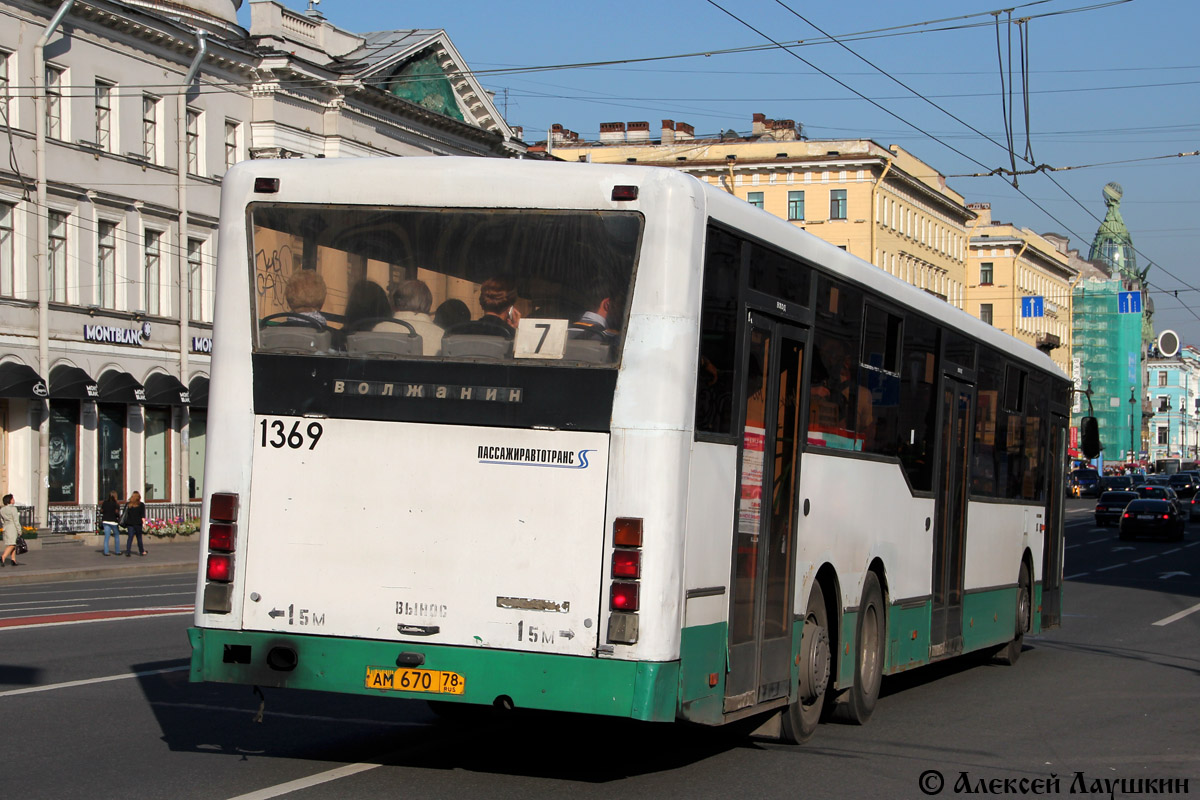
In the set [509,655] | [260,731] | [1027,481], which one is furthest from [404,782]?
[1027,481]

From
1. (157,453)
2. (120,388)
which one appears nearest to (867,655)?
(120,388)

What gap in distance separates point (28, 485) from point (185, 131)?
35.9ft

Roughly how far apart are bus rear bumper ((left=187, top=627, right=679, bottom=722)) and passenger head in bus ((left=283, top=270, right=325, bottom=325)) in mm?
1619

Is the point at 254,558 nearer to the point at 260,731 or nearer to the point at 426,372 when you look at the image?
the point at 426,372

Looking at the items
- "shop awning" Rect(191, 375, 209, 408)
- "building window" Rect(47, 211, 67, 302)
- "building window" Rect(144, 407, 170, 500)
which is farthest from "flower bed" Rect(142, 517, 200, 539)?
"building window" Rect(47, 211, 67, 302)

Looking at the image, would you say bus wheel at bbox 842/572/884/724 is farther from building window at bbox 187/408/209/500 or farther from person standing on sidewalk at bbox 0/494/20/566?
building window at bbox 187/408/209/500

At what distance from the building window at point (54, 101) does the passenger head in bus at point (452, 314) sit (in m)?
33.0

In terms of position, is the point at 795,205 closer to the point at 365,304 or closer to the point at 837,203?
the point at 837,203

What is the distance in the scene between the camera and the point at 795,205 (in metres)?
86.5

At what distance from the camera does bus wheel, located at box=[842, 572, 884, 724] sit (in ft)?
34.7

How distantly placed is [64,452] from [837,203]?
54.8 metres

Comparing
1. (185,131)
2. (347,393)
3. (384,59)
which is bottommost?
(347,393)

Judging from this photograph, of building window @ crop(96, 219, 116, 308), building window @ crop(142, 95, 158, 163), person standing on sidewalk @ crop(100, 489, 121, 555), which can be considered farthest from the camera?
building window @ crop(142, 95, 158, 163)

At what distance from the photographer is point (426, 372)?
7.82 meters
